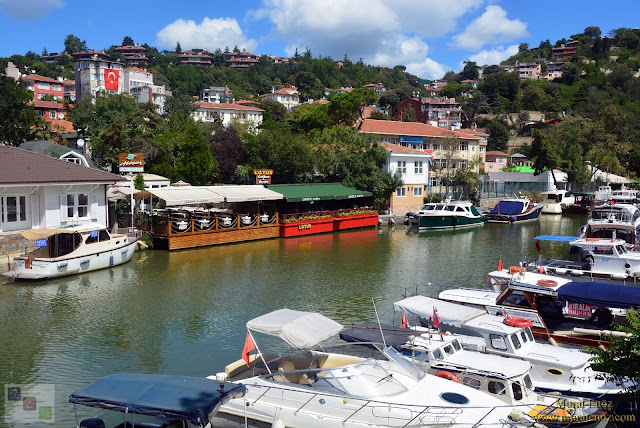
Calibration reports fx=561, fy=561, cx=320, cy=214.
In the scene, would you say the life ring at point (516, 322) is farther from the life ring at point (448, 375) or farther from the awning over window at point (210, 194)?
the awning over window at point (210, 194)

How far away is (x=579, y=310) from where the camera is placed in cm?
1808

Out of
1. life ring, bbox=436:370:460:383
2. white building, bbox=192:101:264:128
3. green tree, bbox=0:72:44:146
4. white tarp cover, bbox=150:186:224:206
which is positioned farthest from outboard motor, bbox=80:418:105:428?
white building, bbox=192:101:264:128

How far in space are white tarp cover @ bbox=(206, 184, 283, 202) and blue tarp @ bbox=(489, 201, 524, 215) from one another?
24691 millimetres

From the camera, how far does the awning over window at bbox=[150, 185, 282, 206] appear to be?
33638 mm

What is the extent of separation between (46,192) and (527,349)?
971 inches

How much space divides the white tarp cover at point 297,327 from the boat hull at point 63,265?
15.6m

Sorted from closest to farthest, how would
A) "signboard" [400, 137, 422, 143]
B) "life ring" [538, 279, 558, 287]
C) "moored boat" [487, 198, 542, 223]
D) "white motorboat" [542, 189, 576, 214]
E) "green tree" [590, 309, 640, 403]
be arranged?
"green tree" [590, 309, 640, 403] < "life ring" [538, 279, 558, 287] < "moored boat" [487, 198, 542, 223] < "signboard" [400, 137, 422, 143] < "white motorboat" [542, 189, 576, 214]

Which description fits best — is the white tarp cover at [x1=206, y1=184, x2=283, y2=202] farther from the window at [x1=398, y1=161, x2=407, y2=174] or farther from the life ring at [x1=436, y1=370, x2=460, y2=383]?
the life ring at [x1=436, y1=370, x2=460, y2=383]

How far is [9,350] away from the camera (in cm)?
1652

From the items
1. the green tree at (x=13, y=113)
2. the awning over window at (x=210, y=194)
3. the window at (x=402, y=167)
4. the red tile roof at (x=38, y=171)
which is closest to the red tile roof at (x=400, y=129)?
the window at (x=402, y=167)

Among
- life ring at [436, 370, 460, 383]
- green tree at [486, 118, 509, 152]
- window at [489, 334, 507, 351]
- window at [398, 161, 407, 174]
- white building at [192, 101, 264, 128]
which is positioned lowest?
life ring at [436, 370, 460, 383]

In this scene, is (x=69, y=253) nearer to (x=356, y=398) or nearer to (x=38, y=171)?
(x=38, y=171)

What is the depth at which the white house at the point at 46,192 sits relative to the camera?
2775 cm

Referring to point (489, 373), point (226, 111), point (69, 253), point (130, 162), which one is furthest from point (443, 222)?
point (226, 111)
